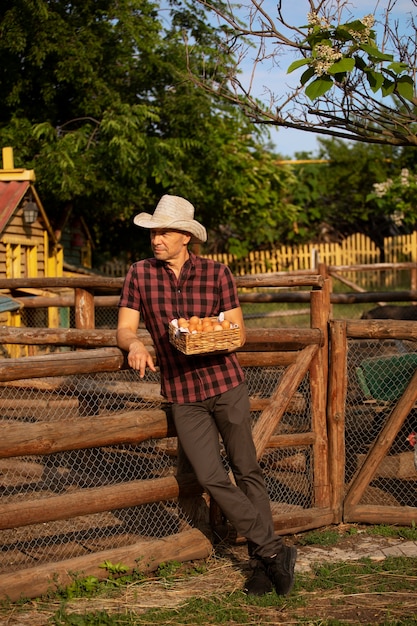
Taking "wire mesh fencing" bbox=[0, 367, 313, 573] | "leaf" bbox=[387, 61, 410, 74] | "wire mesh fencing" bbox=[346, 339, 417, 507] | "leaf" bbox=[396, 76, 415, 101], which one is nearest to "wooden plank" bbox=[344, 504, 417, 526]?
"wire mesh fencing" bbox=[0, 367, 313, 573]

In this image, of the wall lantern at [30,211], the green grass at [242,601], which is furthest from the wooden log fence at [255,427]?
the wall lantern at [30,211]

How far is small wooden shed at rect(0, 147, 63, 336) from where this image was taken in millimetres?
14945

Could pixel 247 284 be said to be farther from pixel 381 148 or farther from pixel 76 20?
pixel 381 148

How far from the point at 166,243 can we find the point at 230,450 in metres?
1.14

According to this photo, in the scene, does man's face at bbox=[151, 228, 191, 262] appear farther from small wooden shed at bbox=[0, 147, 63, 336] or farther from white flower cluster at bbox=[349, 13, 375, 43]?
small wooden shed at bbox=[0, 147, 63, 336]

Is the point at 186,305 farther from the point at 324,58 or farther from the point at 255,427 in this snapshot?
the point at 324,58

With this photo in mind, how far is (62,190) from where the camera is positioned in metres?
18.0

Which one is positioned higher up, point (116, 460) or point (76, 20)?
point (76, 20)

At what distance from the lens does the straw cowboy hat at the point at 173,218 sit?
4.43m

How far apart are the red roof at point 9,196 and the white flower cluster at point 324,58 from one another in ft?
33.3

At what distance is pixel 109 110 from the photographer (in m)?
19.0

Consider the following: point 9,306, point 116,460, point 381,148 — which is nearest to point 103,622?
point 116,460

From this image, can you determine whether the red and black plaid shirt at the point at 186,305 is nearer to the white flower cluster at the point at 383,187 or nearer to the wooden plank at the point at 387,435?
the wooden plank at the point at 387,435

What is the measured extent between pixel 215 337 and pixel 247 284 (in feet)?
12.8
